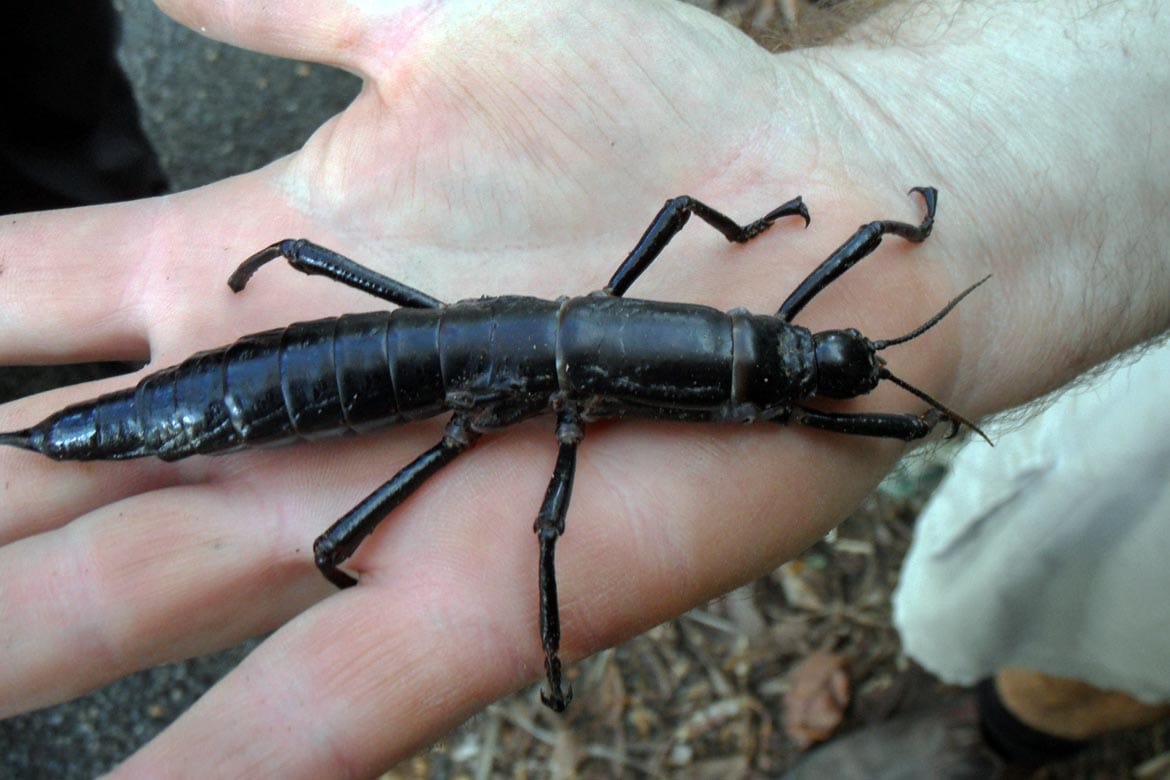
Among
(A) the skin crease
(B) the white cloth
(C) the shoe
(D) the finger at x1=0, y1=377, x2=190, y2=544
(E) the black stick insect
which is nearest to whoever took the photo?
(A) the skin crease

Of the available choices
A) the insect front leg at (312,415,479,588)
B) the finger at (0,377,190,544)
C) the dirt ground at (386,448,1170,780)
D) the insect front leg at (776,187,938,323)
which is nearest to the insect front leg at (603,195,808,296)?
the insect front leg at (776,187,938,323)

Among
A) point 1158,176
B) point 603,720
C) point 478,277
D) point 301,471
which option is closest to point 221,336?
point 301,471

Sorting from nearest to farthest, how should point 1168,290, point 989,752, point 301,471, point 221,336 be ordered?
point 301,471, point 221,336, point 1168,290, point 989,752

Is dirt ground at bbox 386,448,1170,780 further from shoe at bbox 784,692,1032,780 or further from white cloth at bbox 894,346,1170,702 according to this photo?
white cloth at bbox 894,346,1170,702

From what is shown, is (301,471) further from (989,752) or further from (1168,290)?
(989,752)

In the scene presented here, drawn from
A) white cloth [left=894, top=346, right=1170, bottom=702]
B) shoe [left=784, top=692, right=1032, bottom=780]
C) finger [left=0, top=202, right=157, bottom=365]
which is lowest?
shoe [left=784, top=692, right=1032, bottom=780]

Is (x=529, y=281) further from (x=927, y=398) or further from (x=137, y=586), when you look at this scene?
(x=137, y=586)

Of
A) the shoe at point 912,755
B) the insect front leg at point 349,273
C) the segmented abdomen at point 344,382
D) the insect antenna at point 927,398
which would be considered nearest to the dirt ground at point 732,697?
the shoe at point 912,755
